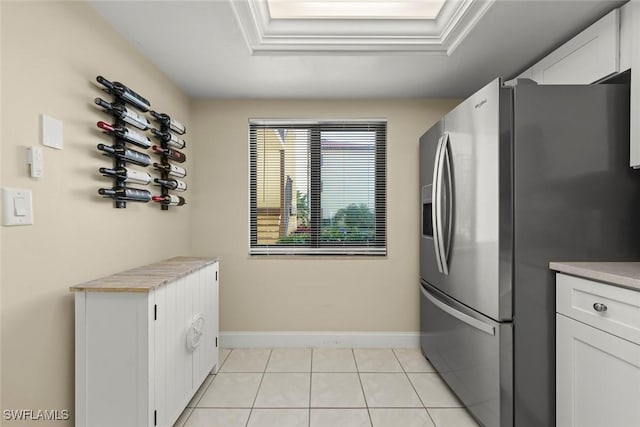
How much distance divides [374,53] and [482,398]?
2152 millimetres

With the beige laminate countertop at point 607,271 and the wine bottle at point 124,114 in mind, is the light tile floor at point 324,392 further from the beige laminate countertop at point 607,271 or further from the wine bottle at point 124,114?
the wine bottle at point 124,114

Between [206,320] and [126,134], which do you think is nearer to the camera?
[126,134]

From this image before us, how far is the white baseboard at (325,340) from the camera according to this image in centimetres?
296

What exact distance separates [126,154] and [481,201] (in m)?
1.96

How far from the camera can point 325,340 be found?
2.96 meters

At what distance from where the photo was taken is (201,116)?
2984mm

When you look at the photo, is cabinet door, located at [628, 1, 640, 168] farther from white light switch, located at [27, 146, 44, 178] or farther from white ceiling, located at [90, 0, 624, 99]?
white light switch, located at [27, 146, 44, 178]

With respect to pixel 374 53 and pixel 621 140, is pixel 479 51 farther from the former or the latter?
pixel 621 140

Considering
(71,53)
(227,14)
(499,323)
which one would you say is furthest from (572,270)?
(71,53)

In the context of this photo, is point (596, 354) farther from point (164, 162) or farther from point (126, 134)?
point (164, 162)

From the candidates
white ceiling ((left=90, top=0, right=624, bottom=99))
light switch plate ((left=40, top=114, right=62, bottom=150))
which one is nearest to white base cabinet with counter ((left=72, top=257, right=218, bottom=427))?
light switch plate ((left=40, top=114, right=62, bottom=150))

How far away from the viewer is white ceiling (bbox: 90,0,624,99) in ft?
5.51

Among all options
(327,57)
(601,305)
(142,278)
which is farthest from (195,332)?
(601,305)

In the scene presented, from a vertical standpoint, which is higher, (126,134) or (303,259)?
(126,134)
